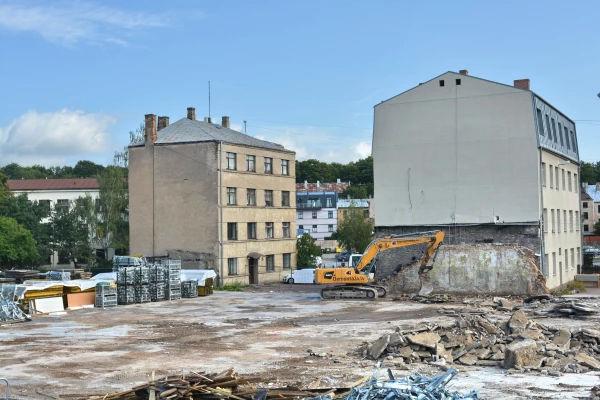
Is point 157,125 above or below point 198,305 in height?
above

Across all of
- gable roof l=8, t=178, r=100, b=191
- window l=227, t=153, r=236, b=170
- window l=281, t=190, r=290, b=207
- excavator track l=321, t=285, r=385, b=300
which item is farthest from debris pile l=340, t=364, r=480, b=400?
gable roof l=8, t=178, r=100, b=191

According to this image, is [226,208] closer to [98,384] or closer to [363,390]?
Answer: [98,384]

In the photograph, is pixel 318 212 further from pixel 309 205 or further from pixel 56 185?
pixel 56 185

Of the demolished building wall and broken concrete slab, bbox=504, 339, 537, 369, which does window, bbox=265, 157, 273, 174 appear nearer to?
the demolished building wall

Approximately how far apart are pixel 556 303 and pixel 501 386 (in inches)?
748

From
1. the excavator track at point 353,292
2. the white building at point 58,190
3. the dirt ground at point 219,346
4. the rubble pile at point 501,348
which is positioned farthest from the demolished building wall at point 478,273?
the white building at point 58,190

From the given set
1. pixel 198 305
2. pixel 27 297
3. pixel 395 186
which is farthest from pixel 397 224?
pixel 27 297

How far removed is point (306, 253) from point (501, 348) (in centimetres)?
4584

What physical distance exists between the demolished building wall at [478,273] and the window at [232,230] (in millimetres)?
14314

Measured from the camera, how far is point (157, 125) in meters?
55.8

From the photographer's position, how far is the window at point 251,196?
5361cm

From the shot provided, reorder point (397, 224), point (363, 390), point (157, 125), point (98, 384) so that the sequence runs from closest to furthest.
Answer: point (363, 390), point (98, 384), point (397, 224), point (157, 125)

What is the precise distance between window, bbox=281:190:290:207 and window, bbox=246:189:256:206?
433cm

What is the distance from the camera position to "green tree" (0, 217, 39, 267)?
63906 mm
